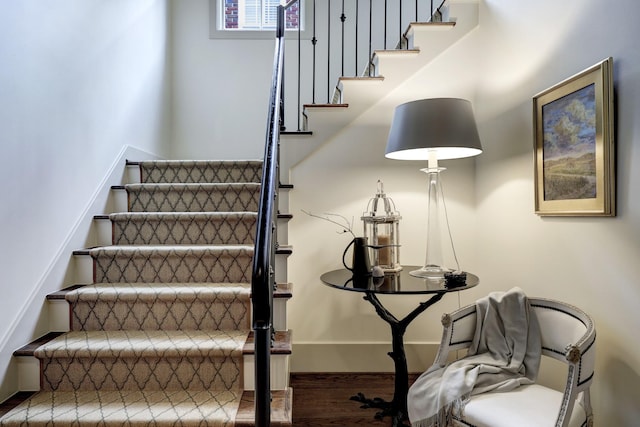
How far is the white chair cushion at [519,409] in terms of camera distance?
1239 millimetres

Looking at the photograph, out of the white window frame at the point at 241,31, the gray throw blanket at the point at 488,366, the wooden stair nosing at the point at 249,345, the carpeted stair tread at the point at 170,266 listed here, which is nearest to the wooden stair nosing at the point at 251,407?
the wooden stair nosing at the point at 249,345

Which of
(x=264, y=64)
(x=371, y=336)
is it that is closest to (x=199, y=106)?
(x=264, y=64)

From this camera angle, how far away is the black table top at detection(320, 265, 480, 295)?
1698 millimetres

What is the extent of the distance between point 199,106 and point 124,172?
1410 millimetres

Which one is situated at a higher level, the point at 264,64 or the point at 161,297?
the point at 264,64

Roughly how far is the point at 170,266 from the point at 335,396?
1.18m

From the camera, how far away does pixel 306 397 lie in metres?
2.15

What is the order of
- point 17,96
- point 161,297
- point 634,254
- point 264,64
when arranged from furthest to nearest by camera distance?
1. point 264,64
2. point 161,297
3. point 17,96
4. point 634,254

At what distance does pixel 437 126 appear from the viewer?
178cm

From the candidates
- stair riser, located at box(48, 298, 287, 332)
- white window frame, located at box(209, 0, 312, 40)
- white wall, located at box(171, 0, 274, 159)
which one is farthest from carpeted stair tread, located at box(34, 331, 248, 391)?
white window frame, located at box(209, 0, 312, 40)

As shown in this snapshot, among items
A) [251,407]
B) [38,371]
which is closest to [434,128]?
[251,407]

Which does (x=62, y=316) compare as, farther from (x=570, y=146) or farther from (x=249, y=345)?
(x=570, y=146)

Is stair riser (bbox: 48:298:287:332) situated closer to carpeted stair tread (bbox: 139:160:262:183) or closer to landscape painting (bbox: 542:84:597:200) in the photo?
carpeted stair tread (bbox: 139:160:262:183)

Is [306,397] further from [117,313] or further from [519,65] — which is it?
[519,65]
